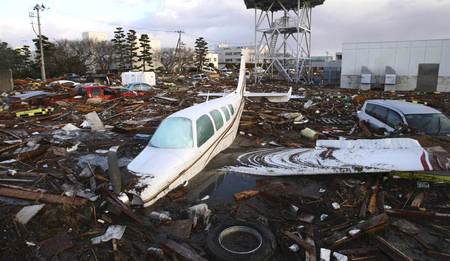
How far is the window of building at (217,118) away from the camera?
8.75 m

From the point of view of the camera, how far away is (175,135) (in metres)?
7.38

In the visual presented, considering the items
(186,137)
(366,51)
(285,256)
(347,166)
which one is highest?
(366,51)

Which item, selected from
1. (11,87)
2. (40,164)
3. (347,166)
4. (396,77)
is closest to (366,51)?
(396,77)

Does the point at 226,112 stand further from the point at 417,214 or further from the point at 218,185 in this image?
the point at 417,214

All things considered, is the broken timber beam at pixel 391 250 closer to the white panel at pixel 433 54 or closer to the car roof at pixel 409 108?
the car roof at pixel 409 108

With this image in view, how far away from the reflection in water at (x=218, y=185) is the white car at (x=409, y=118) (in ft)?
19.5

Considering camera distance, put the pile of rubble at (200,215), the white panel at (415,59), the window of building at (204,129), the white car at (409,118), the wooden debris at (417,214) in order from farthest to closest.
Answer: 1. the white panel at (415,59)
2. the white car at (409,118)
3. the window of building at (204,129)
4. the wooden debris at (417,214)
5. the pile of rubble at (200,215)

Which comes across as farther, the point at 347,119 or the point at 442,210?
the point at 347,119

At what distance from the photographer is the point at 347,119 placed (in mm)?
16578

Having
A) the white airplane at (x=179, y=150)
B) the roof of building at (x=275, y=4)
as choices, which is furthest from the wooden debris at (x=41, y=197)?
the roof of building at (x=275, y=4)

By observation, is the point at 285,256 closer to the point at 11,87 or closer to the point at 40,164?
the point at 40,164

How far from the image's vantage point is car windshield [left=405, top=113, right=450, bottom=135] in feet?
31.7

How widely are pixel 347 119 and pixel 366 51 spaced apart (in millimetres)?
25245

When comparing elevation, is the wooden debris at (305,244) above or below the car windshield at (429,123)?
below
